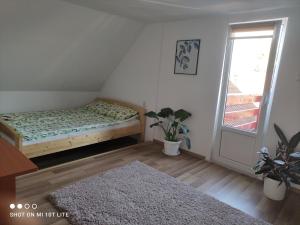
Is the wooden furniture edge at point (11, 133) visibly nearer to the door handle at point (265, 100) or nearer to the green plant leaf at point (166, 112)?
the green plant leaf at point (166, 112)

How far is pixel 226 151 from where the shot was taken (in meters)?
3.27

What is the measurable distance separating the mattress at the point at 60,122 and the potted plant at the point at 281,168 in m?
2.27

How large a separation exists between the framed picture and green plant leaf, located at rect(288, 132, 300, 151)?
157cm

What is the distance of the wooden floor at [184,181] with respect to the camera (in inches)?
87.2

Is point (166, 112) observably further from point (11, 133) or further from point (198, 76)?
point (11, 133)

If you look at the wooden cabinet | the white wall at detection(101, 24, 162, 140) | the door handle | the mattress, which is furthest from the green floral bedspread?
the door handle

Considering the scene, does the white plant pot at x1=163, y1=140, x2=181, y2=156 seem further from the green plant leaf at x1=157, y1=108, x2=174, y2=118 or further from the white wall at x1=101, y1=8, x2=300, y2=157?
the green plant leaf at x1=157, y1=108, x2=174, y2=118

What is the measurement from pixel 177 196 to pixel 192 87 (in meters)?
1.72

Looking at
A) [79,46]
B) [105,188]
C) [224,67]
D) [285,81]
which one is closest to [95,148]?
[105,188]

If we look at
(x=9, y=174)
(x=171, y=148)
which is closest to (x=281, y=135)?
(x=171, y=148)

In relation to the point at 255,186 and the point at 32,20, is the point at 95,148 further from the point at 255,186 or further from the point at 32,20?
the point at 255,186

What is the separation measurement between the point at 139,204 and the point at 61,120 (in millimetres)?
2052

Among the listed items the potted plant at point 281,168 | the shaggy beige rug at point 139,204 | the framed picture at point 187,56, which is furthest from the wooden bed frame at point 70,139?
the potted plant at point 281,168

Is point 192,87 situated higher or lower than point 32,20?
lower
